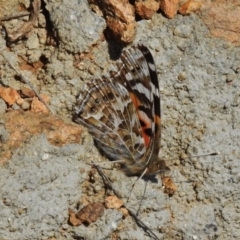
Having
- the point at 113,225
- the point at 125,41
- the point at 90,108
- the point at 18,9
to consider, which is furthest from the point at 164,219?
the point at 18,9

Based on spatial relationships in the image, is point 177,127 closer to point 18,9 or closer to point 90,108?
point 90,108

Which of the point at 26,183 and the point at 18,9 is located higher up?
the point at 18,9

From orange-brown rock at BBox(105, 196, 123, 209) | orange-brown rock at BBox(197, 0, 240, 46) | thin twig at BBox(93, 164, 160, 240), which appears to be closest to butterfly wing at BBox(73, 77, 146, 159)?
thin twig at BBox(93, 164, 160, 240)

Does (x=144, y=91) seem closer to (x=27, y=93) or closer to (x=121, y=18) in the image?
(x=121, y=18)

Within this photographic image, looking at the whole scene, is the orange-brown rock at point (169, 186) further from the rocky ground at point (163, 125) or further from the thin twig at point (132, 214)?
the thin twig at point (132, 214)

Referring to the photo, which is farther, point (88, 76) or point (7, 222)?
point (88, 76)

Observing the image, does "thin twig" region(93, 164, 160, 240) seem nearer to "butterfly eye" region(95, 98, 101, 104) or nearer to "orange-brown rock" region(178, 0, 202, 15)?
"butterfly eye" region(95, 98, 101, 104)

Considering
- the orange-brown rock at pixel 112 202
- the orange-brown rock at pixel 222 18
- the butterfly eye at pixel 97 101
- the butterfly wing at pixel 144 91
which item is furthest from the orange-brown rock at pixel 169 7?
the orange-brown rock at pixel 112 202
